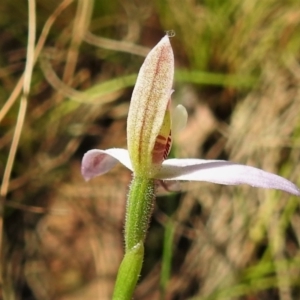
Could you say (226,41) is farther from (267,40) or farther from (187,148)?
(187,148)

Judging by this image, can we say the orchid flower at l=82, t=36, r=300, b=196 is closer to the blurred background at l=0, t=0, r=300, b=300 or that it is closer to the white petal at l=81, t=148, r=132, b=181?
the white petal at l=81, t=148, r=132, b=181

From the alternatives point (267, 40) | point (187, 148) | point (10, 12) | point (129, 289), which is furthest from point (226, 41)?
point (129, 289)

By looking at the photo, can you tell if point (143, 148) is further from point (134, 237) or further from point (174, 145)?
point (174, 145)

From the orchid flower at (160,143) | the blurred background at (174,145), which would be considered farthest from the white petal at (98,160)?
the blurred background at (174,145)

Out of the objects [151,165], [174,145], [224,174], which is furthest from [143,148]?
[174,145]

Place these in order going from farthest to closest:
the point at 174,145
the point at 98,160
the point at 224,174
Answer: the point at 174,145 < the point at 98,160 < the point at 224,174
